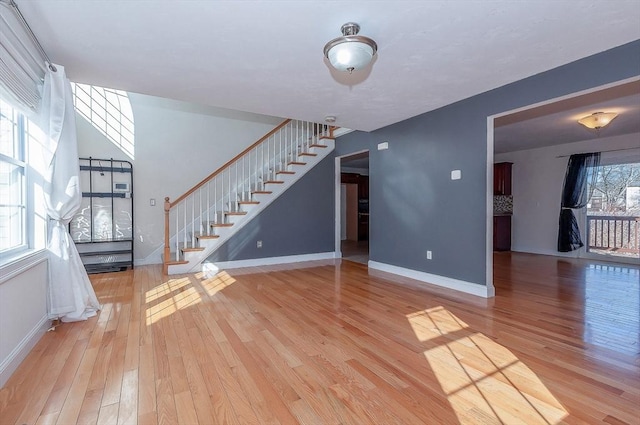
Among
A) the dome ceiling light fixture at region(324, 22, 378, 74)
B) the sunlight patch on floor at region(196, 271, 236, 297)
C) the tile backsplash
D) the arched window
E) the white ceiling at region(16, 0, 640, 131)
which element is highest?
the arched window

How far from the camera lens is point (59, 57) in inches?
98.2

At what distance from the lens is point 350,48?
2.14 metres

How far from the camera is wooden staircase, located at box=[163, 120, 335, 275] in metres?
5.01

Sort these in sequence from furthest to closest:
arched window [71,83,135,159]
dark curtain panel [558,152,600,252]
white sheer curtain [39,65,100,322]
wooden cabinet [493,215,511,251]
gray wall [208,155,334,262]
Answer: wooden cabinet [493,215,511,251]
dark curtain panel [558,152,600,252]
gray wall [208,155,334,262]
arched window [71,83,135,159]
white sheer curtain [39,65,100,322]

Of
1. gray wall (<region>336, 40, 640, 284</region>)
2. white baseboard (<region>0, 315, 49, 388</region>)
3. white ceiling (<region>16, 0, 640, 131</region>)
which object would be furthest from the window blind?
gray wall (<region>336, 40, 640, 284</region>)

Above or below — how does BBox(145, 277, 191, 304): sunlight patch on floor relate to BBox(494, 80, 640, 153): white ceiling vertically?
below

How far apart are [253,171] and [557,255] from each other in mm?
6979

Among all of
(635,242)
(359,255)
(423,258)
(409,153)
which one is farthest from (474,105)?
(635,242)

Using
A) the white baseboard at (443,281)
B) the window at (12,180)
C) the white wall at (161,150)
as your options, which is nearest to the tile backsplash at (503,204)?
the white baseboard at (443,281)

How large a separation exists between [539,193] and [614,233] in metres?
1.54

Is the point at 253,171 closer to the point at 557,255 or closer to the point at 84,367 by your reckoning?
the point at 84,367

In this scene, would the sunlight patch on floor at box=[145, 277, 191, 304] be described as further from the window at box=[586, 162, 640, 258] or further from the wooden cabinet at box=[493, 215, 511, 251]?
the window at box=[586, 162, 640, 258]

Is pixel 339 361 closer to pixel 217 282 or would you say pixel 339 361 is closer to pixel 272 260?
pixel 217 282

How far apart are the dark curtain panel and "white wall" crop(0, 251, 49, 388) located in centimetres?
850
